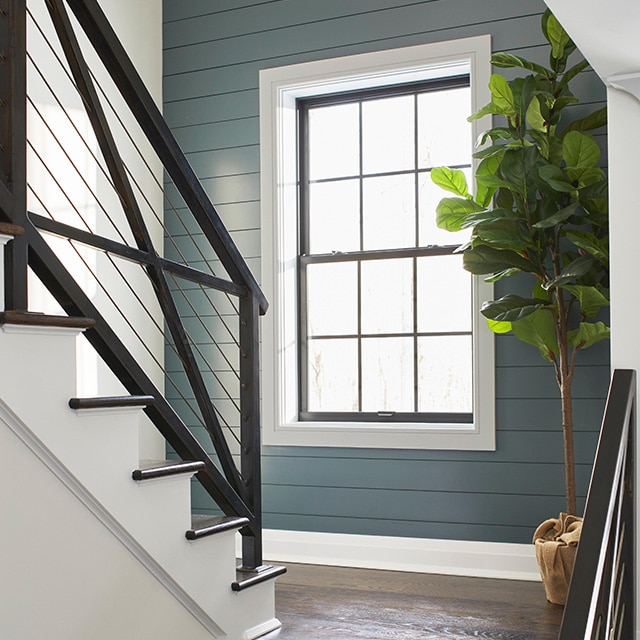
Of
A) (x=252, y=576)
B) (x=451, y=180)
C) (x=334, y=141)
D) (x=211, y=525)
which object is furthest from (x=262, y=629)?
(x=334, y=141)

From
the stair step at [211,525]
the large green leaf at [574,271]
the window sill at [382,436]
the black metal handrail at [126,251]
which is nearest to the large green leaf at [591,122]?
the large green leaf at [574,271]

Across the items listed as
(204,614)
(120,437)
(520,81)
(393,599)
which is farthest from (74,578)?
(520,81)

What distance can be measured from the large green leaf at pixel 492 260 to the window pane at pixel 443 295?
65 cm

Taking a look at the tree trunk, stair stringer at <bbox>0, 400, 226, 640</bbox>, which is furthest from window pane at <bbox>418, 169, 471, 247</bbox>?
stair stringer at <bbox>0, 400, 226, 640</bbox>

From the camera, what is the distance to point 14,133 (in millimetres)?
2242

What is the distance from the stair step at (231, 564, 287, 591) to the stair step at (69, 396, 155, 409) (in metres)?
0.85

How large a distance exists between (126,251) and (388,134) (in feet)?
8.24

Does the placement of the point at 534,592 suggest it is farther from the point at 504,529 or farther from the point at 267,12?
the point at 267,12

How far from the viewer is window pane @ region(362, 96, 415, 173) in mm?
4711

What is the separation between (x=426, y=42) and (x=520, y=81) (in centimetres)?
83

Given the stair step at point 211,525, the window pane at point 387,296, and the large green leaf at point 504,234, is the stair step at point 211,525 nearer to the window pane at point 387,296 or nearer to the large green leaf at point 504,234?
the large green leaf at point 504,234

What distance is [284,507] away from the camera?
15.5 ft

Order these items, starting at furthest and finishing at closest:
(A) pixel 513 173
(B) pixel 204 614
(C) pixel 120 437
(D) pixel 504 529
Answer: (D) pixel 504 529
(A) pixel 513 173
(B) pixel 204 614
(C) pixel 120 437

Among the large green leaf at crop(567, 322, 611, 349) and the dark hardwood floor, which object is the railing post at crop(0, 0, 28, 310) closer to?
the dark hardwood floor
